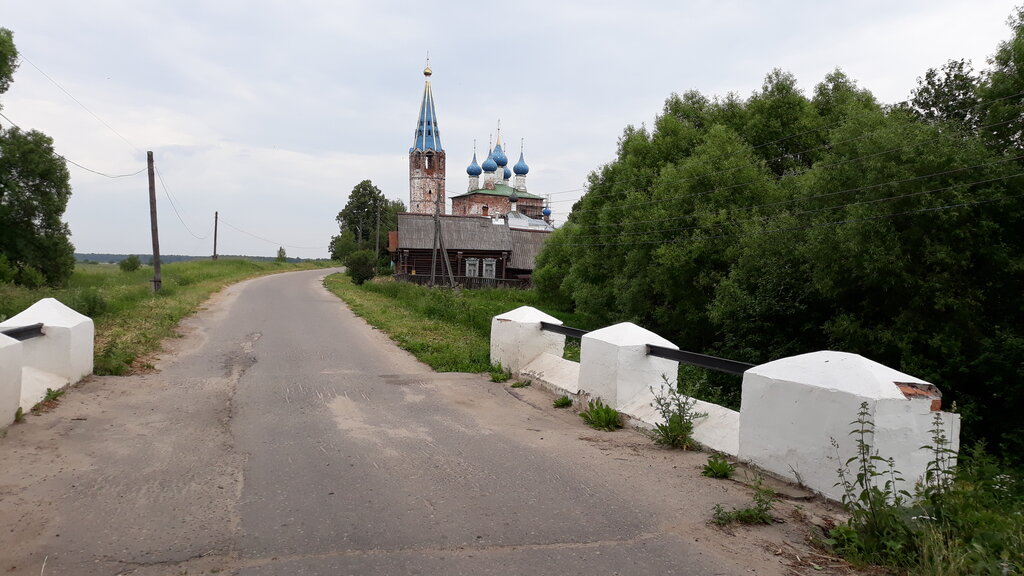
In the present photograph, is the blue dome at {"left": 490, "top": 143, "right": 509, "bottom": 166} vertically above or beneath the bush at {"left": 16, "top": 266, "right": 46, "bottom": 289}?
above

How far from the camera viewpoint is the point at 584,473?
4922mm

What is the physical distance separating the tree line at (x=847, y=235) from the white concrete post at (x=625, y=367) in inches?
325

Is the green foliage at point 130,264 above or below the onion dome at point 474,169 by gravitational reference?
below

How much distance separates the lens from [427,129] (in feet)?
277

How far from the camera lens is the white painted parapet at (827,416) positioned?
4.01 meters

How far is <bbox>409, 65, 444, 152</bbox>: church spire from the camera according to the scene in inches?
3305

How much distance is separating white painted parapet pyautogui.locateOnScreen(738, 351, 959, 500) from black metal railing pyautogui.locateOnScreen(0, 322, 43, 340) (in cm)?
688

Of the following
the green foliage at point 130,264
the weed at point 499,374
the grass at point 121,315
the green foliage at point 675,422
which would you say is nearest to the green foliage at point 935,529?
the green foliage at point 675,422

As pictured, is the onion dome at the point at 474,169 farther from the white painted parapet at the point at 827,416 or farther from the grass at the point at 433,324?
the white painted parapet at the point at 827,416

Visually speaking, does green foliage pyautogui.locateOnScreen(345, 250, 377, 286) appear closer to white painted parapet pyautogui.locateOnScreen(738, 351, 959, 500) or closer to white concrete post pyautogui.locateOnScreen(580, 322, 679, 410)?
white concrete post pyautogui.locateOnScreen(580, 322, 679, 410)

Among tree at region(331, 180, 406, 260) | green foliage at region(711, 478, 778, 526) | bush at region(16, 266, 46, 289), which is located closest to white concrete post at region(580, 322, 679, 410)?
green foliage at region(711, 478, 778, 526)

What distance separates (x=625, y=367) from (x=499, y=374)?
313 centimetres

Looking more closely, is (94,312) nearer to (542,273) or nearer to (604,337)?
(604,337)

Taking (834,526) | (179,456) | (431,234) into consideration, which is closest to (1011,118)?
(834,526)
